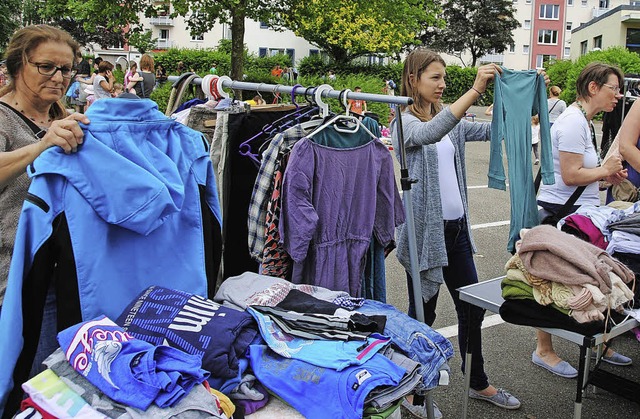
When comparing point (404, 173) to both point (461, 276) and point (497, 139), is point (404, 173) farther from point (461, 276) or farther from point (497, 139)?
point (461, 276)

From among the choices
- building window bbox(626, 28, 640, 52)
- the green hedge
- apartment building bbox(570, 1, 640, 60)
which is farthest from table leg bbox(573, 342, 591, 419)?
building window bbox(626, 28, 640, 52)

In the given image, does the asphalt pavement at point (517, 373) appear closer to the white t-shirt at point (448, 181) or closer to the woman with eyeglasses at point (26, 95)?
the white t-shirt at point (448, 181)

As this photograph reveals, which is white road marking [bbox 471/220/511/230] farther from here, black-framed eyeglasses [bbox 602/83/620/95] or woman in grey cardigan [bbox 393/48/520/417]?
woman in grey cardigan [bbox 393/48/520/417]

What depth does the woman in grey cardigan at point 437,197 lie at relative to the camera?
3264mm

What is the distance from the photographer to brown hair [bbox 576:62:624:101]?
12.3 ft

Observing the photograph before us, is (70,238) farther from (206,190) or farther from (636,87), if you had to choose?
(636,87)

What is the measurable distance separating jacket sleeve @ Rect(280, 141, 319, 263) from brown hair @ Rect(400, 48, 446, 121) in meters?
0.93

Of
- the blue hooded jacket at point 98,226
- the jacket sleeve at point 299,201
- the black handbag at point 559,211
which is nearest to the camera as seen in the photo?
the blue hooded jacket at point 98,226

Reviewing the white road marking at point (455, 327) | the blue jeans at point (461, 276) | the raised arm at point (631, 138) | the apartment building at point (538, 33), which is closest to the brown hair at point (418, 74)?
the blue jeans at point (461, 276)

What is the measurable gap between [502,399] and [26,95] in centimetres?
322

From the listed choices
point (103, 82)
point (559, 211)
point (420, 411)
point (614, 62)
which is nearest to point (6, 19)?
point (103, 82)

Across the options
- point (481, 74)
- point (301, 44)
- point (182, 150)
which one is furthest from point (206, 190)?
point (301, 44)

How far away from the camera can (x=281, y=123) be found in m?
3.34

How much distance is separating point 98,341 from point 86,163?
617 mm
